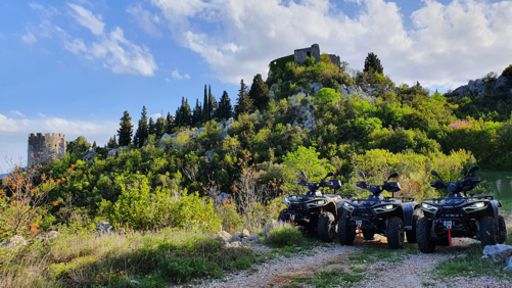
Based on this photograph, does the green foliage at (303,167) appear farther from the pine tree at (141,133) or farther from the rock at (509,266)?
the pine tree at (141,133)

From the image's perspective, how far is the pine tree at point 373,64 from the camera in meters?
66.4

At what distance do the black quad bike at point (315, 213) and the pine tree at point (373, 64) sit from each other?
5977 cm

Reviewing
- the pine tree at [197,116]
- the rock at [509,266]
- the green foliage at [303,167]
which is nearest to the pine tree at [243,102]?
the pine tree at [197,116]

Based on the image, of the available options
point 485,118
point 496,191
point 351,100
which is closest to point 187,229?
point 496,191

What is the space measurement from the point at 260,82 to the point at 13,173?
194ft

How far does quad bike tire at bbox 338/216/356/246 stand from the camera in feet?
27.6

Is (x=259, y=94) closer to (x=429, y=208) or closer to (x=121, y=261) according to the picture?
(x=429, y=208)

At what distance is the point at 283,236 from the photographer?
8.16m

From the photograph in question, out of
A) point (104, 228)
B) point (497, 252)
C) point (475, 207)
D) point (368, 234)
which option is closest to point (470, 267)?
point (497, 252)

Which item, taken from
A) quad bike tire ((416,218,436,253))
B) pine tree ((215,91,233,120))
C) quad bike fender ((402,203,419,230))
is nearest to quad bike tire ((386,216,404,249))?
quad bike fender ((402,203,419,230))

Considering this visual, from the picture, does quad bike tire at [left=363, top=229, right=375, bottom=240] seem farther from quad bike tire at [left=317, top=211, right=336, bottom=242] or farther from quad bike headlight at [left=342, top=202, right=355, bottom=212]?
quad bike tire at [left=317, top=211, right=336, bottom=242]

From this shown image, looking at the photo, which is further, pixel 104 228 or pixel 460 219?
pixel 104 228

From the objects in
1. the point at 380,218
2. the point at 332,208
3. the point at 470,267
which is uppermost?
the point at 332,208

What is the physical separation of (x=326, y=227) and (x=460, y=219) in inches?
105
